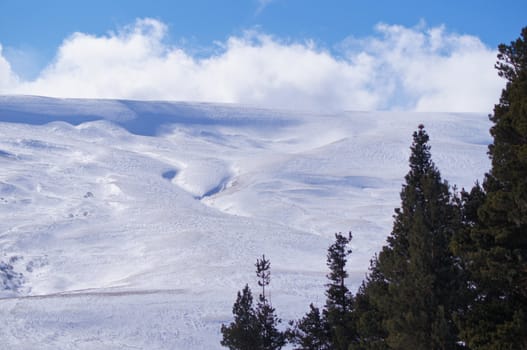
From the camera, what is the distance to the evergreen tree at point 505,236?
10.0 metres

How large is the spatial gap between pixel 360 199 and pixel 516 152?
10719 centimetres

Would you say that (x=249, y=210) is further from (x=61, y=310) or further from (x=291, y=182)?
(x=61, y=310)

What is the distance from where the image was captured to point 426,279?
Answer: 464 inches

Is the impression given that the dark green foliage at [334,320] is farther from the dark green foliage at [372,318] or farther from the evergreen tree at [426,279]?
the evergreen tree at [426,279]

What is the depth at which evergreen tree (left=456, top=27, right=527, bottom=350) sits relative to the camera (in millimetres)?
10000

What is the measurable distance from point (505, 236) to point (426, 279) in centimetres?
195

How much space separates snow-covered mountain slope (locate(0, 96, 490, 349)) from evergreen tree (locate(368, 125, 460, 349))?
2665 centimetres

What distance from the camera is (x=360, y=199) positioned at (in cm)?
11638

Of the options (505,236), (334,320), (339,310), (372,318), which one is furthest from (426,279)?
(339,310)

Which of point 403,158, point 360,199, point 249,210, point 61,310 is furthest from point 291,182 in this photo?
point 61,310

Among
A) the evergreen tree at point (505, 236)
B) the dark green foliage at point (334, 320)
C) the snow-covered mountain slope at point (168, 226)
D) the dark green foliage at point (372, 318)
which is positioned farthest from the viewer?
the snow-covered mountain slope at point (168, 226)

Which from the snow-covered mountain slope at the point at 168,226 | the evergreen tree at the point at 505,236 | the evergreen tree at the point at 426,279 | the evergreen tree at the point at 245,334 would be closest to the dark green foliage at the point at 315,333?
the evergreen tree at the point at 245,334

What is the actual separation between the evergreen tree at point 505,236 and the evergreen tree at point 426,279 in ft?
1.82

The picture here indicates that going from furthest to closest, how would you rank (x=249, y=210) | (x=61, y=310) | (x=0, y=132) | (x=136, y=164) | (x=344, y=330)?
(x=0, y=132) < (x=136, y=164) < (x=249, y=210) < (x=61, y=310) < (x=344, y=330)
